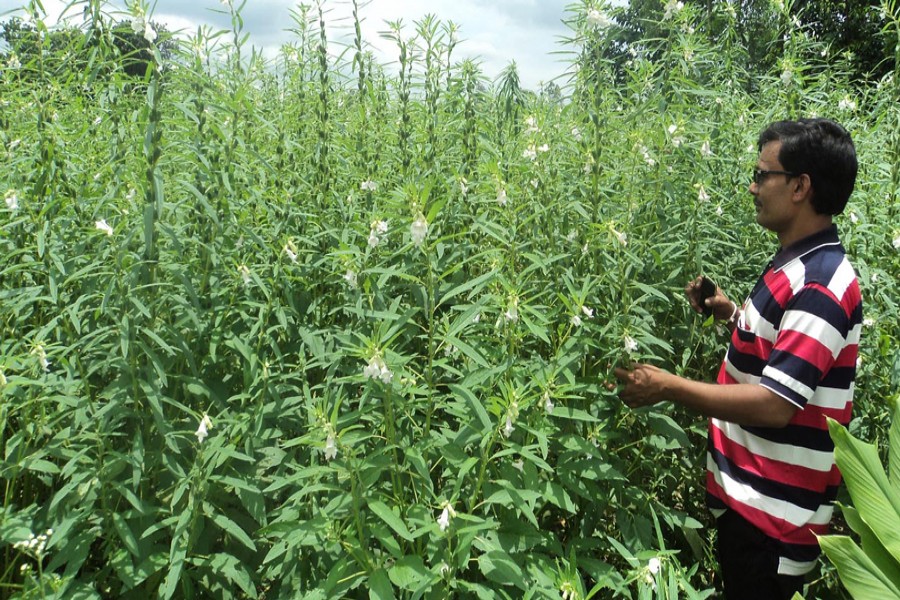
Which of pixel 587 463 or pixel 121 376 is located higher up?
pixel 121 376

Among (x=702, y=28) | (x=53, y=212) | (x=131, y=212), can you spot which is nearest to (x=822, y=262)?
(x=702, y=28)

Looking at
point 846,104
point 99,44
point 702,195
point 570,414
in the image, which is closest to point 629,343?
point 570,414

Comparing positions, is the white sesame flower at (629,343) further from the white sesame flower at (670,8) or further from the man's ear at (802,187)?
the white sesame flower at (670,8)

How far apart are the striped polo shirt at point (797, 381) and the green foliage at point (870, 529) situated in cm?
12

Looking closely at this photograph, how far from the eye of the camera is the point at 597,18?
2539 mm

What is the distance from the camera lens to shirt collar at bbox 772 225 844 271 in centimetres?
214

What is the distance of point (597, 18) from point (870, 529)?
2112 mm

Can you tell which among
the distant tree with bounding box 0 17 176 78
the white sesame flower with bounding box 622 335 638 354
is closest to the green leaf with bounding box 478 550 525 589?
the white sesame flower with bounding box 622 335 638 354

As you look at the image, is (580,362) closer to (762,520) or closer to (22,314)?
(762,520)

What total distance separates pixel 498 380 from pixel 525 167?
43.2 inches

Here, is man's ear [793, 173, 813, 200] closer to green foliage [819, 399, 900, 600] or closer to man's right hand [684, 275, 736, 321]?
man's right hand [684, 275, 736, 321]

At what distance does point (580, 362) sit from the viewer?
259 centimetres

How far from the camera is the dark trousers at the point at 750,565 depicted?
2.19 meters

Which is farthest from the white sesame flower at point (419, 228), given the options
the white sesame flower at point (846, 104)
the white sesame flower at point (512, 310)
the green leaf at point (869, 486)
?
the white sesame flower at point (846, 104)
